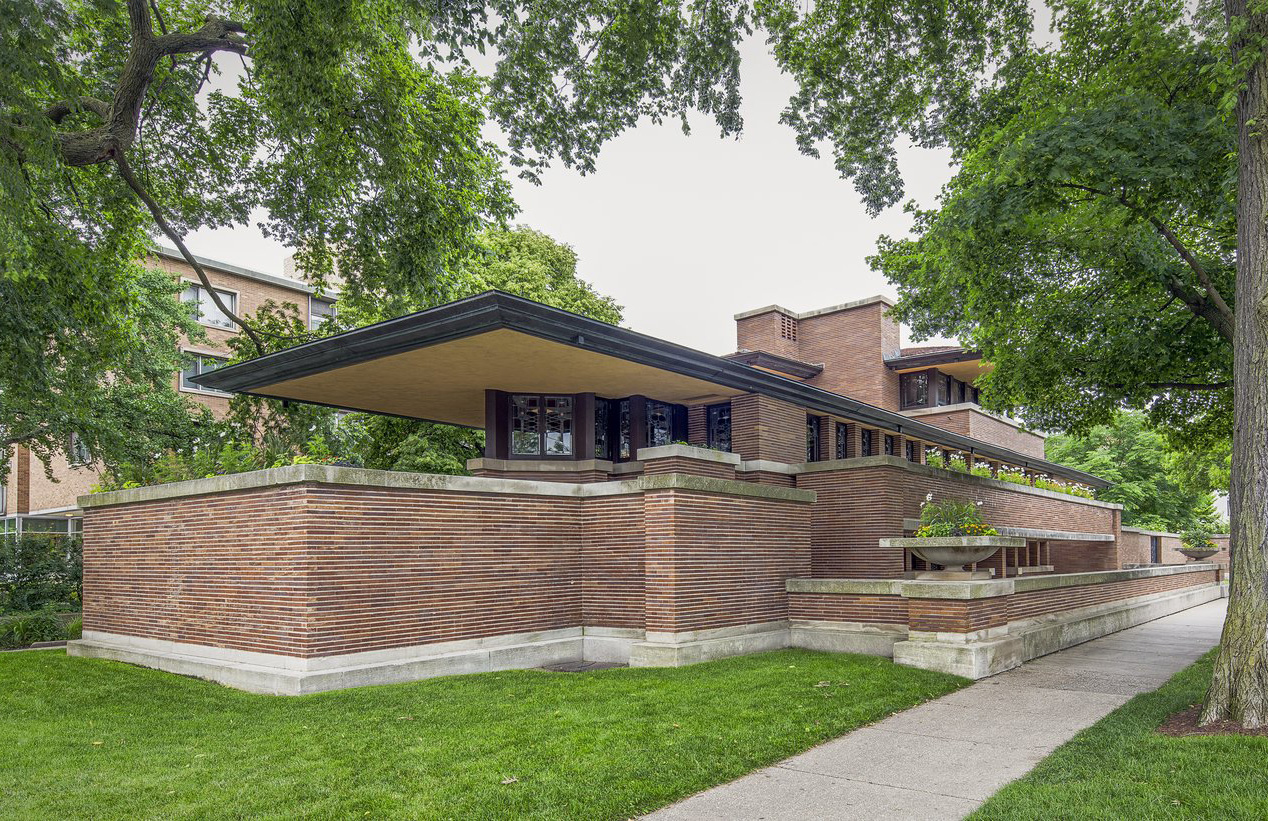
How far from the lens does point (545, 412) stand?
16.4 meters

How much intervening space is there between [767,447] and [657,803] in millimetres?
11360

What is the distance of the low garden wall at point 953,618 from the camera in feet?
38.5

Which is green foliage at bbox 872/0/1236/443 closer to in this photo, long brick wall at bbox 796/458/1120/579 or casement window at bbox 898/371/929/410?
long brick wall at bbox 796/458/1120/579

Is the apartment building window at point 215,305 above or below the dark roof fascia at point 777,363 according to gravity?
above

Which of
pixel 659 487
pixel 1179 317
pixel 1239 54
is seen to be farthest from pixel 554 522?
pixel 1179 317

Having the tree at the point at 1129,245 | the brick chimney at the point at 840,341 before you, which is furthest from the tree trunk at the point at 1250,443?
the brick chimney at the point at 840,341

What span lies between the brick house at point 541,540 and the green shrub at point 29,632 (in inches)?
136

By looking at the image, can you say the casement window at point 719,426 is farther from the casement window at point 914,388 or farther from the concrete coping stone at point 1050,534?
the casement window at point 914,388

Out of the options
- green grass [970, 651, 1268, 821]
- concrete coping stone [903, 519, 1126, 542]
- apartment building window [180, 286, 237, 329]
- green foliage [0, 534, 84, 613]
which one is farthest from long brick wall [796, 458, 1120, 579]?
apartment building window [180, 286, 237, 329]

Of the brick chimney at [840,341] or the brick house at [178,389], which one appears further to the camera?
the brick house at [178,389]

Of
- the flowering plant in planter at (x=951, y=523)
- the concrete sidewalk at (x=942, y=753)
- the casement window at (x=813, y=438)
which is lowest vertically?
the concrete sidewalk at (x=942, y=753)

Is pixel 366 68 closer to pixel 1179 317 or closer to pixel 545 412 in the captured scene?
pixel 545 412

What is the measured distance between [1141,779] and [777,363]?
24214 mm

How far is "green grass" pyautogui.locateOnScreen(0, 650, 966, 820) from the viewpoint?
19.0ft
